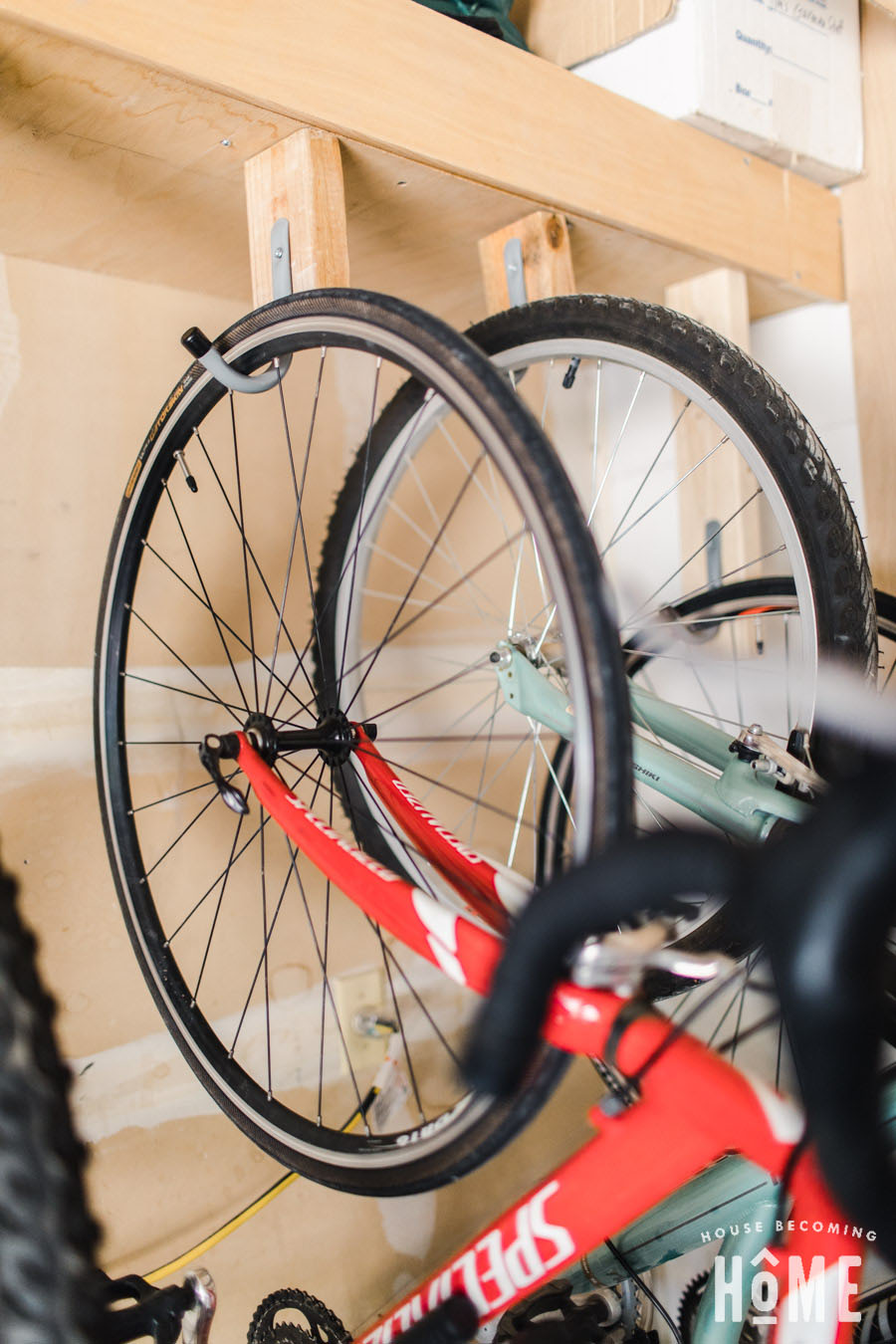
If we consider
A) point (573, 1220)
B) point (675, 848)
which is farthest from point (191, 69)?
point (573, 1220)

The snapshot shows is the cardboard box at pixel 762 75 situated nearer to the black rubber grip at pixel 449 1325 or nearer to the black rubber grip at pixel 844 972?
the black rubber grip at pixel 844 972

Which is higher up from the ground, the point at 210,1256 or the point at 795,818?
the point at 795,818

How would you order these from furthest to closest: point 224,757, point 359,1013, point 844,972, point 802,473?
point 359,1013
point 224,757
point 802,473
point 844,972

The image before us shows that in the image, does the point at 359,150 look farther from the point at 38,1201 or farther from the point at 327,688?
the point at 38,1201

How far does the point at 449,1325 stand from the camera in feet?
2.06

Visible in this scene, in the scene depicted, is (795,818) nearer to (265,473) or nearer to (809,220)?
(265,473)

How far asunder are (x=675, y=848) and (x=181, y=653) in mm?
862

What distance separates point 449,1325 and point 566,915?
14.1 inches

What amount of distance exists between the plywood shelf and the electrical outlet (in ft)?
2.88

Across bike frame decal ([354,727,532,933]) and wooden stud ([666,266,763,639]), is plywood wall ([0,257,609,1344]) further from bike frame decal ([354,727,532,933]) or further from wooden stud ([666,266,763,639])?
wooden stud ([666,266,763,639])

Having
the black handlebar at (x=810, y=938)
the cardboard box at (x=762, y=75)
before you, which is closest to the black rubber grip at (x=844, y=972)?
the black handlebar at (x=810, y=938)

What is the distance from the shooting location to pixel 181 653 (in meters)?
1.18

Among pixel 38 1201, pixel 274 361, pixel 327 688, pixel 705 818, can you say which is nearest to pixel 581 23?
pixel 274 361

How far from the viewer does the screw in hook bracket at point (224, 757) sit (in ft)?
3.05
